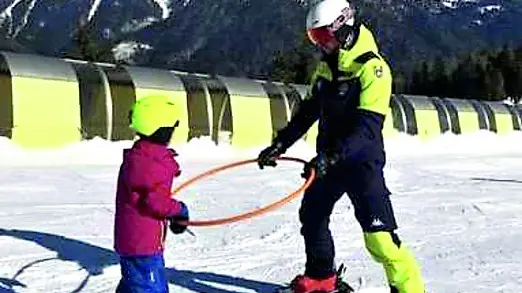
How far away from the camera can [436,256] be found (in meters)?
7.98

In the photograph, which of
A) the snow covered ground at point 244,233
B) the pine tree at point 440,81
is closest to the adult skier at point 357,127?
the snow covered ground at point 244,233

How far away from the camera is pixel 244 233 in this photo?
29.8ft

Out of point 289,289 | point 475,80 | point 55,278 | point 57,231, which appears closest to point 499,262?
point 289,289

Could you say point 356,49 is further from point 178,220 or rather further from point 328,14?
point 178,220

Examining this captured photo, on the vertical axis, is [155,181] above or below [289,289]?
above

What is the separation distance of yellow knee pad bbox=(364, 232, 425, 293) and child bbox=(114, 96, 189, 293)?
1333 mm

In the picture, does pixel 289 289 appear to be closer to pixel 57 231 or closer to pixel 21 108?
pixel 57 231

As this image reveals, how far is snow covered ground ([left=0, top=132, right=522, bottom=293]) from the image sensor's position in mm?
6938

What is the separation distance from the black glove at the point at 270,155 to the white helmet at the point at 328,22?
2.68ft

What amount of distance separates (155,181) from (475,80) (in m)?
77.5

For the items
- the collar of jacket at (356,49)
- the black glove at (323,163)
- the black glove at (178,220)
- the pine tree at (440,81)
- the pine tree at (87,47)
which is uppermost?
the collar of jacket at (356,49)

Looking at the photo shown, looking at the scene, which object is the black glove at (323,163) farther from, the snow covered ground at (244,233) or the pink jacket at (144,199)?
the snow covered ground at (244,233)

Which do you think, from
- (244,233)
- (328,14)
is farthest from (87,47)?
(328,14)

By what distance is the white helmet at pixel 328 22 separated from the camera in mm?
5824
